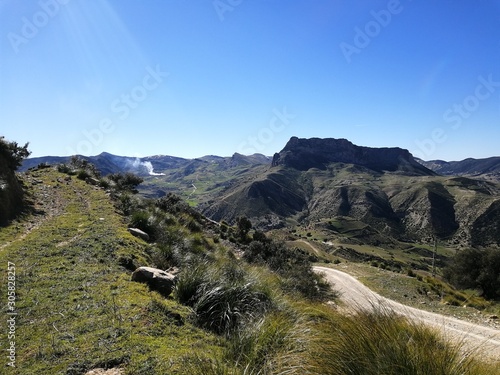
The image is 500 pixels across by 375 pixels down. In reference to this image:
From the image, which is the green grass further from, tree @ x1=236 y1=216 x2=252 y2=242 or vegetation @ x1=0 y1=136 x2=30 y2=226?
tree @ x1=236 y1=216 x2=252 y2=242

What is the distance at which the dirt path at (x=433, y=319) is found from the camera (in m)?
4.59

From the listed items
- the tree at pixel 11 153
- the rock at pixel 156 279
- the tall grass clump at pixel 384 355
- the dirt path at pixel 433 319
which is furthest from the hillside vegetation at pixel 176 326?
the tree at pixel 11 153

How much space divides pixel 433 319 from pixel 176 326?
18248 mm

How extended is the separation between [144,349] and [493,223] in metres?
204

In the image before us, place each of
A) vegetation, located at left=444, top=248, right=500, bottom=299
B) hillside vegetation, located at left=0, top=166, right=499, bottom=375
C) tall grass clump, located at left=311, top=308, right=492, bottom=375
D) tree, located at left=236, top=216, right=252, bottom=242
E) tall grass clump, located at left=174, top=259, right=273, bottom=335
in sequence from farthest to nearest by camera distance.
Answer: vegetation, located at left=444, top=248, right=500, bottom=299, tree, located at left=236, top=216, right=252, bottom=242, tall grass clump, located at left=174, top=259, right=273, bottom=335, hillside vegetation, located at left=0, top=166, right=499, bottom=375, tall grass clump, located at left=311, top=308, right=492, bottom=375

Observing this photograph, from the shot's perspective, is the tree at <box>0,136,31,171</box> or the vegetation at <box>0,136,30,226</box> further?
the tree at <box>0,136,31,171</box>

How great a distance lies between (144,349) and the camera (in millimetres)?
4480

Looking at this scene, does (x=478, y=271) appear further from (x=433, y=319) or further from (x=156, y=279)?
(x=156, y=279)

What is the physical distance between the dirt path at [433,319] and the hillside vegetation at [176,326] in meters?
0.43

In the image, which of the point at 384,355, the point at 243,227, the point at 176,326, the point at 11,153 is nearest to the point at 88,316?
the point at 176,326

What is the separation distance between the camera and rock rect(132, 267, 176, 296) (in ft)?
23.4

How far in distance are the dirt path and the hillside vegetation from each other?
429mm

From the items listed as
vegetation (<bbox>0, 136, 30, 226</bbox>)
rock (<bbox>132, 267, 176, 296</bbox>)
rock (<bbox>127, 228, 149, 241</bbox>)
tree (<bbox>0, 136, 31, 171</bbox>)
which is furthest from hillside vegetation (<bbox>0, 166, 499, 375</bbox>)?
tree (<bbox>0, 136, 31, 171</bbox>)

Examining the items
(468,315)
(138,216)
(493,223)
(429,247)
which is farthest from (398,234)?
(138,216)
